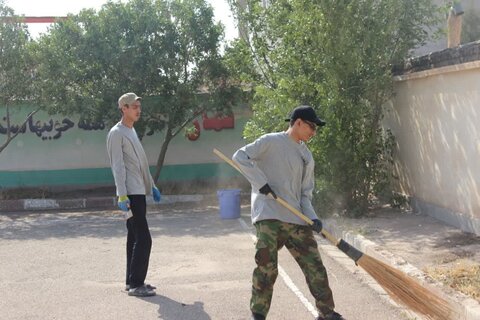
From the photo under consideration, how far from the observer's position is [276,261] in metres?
4.68

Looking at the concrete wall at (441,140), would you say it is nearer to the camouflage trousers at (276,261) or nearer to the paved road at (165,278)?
the paved road at (165,278)

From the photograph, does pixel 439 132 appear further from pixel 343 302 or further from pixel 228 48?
pixel 228 48

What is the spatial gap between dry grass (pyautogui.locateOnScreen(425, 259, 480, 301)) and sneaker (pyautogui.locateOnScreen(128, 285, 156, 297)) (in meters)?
2.64

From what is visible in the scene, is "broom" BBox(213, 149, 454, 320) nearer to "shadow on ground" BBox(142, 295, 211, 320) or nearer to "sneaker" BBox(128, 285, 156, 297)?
"shadow on ground" BBox(142, 295, 211, 320)

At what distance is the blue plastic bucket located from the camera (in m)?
11.1

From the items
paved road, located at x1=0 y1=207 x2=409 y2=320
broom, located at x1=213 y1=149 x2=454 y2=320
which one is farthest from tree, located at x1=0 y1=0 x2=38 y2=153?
broom, located at x1=213 y1=149 x2=454 y2=320

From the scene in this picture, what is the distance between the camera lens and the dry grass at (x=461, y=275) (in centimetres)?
534

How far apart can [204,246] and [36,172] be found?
27.3 ft

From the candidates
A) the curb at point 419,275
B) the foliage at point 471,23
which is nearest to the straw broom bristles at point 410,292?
the curb at point 419,275

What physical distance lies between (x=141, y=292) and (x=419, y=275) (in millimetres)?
2605

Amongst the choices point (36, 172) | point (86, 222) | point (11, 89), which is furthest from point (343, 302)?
point (36, 172)

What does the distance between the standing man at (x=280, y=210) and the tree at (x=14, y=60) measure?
10222 millimetres

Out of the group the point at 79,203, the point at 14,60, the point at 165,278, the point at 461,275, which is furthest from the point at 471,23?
the point at 165,278

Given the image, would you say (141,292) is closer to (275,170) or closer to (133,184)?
(133,184)
